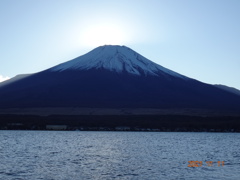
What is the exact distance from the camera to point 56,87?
193375mm

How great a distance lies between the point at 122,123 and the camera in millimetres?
124250

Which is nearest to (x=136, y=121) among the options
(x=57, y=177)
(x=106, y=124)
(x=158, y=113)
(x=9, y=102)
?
(x=106, y=124)

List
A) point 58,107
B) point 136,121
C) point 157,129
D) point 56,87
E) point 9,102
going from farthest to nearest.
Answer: point 56,87 → point 9,102 → point 58,107 → point 136,121 → point 157,129

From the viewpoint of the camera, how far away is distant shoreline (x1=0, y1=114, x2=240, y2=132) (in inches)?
4624

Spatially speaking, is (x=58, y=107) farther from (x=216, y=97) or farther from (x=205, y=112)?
(x=216, y=97)

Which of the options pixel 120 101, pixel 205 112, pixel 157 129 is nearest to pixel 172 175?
pixel 157 129

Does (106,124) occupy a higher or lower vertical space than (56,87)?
lower

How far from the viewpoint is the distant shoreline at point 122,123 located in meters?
117

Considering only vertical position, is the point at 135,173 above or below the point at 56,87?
below

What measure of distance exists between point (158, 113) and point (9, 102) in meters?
65.0

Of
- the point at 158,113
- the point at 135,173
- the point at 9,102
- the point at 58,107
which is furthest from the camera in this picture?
the point at 9,102

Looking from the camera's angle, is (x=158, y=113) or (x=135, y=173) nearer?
(x=135, y=173)

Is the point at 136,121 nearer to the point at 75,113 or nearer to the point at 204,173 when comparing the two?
the point at 75,113

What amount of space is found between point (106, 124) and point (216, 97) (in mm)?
89791
